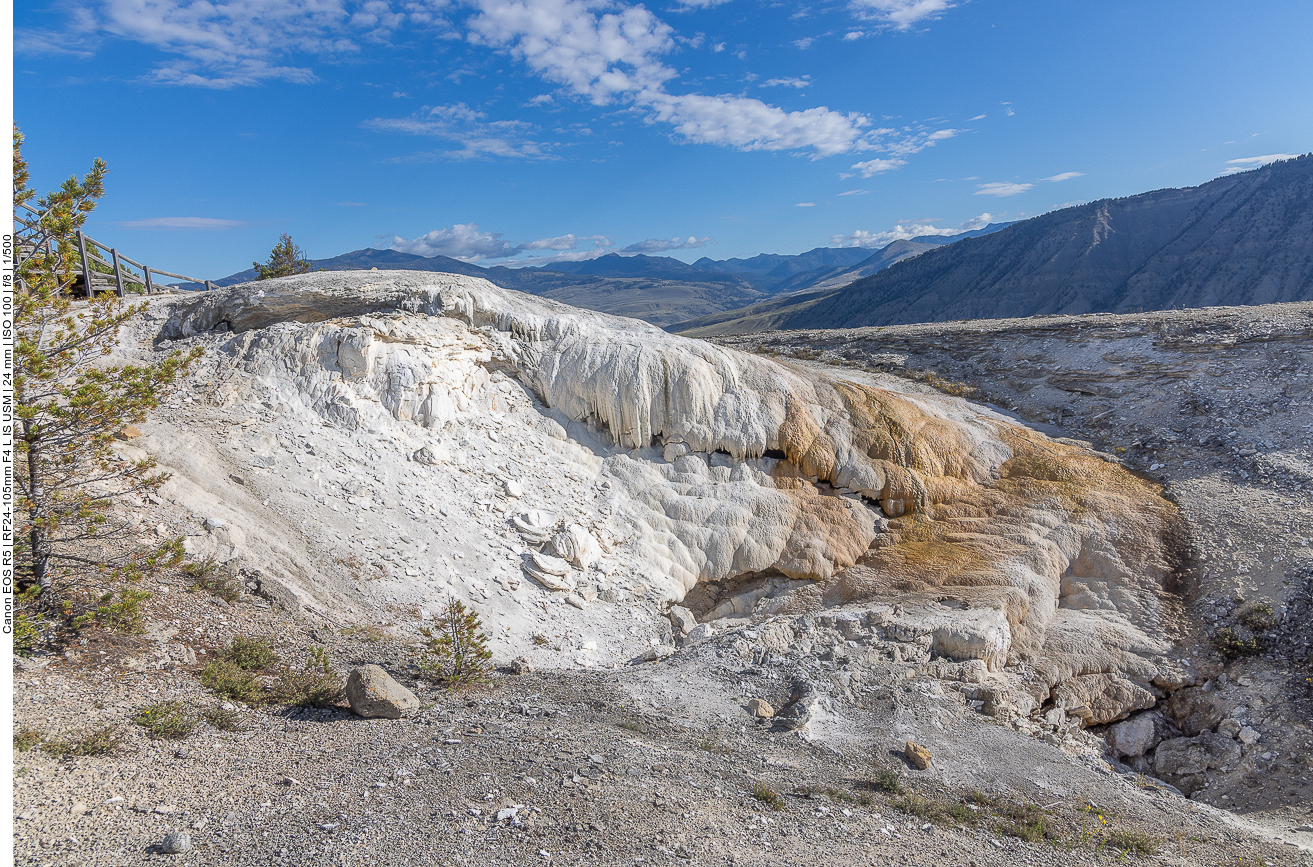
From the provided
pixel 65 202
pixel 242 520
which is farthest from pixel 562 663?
pixel 65 202

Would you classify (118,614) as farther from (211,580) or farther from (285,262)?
(285,262)

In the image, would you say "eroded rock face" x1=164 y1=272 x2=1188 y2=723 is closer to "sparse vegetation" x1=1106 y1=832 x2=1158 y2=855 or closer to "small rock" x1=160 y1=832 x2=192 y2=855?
"sparse vegetation" x1=1106 y1=832 x2=1158 y2=855

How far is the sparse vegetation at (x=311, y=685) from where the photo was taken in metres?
7.59

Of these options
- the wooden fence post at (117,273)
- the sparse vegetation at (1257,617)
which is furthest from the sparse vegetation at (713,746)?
the wooden fence post at (117,273)

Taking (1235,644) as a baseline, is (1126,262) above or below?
above

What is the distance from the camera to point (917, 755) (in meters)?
8.35

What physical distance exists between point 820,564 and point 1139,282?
380 feet

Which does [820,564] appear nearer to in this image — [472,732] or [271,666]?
[472,732]

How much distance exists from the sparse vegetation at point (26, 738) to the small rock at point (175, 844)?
1.86 meters

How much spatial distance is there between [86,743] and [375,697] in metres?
2.57

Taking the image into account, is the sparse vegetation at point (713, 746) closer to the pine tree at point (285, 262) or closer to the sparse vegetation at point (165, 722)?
the sparse vegetation at point (165, 722)

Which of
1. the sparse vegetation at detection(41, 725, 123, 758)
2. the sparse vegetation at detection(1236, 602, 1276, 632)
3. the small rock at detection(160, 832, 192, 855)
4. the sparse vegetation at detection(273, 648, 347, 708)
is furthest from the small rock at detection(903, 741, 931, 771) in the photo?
the sparse vegetation at detection(41, 725, 123, 758)

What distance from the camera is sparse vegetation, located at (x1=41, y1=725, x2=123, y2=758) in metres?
5.55

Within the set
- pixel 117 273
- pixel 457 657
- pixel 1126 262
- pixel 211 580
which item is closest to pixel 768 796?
pixel 457 657
